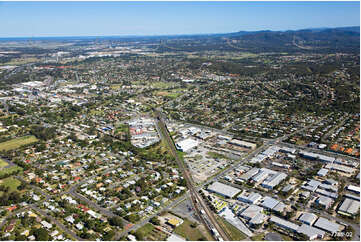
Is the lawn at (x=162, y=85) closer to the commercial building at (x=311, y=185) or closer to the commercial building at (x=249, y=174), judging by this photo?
the commercial building at (x=249, y=174)

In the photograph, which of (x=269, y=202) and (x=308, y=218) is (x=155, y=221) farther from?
(x=308, y=218)

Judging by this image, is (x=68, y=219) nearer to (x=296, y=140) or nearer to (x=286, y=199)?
(x=286, y=199)

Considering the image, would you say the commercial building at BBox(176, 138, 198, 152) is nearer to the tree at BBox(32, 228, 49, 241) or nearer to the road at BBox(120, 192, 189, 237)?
the road at BBox(120, 192, 189, 237)

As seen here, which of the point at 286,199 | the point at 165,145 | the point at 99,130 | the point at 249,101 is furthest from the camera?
the point at 249,101

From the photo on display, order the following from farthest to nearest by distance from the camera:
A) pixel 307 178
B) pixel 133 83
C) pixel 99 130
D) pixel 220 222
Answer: pixel 133 83 → pixel 99 130 → pixel 307 178 → pixel 220 222

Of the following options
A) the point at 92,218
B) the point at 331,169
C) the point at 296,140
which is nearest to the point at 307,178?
the point at 331,169

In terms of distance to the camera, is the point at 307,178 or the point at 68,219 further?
the point at 307,178

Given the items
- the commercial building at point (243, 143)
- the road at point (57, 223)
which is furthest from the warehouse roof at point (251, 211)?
the commercial building at point (243, 143)
